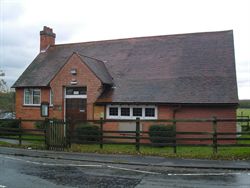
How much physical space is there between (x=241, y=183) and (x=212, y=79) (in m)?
11.8

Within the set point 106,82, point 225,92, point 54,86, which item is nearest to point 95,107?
point 106,82

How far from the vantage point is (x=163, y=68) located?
23141mm

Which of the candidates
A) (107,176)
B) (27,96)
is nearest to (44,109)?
(27,96)

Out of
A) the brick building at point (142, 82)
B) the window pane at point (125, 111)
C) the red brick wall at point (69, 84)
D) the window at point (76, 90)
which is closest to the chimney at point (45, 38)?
the brick building at point (142, 82)

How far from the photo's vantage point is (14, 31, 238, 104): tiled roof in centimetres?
2031

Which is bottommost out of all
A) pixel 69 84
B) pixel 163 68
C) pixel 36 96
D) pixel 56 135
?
pixel 56 135

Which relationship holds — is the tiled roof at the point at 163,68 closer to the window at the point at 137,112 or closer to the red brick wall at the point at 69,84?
the red brick wall at the point at 69,84

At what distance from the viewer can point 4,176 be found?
1040 cm

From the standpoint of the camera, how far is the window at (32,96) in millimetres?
26297

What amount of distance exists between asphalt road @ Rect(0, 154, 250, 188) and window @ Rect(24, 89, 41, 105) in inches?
524

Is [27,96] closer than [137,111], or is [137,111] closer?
[137,111]

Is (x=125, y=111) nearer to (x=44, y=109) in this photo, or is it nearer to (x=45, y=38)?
(x=44, y=109)

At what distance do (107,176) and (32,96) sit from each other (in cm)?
1751

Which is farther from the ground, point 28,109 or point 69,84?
point 69,84
